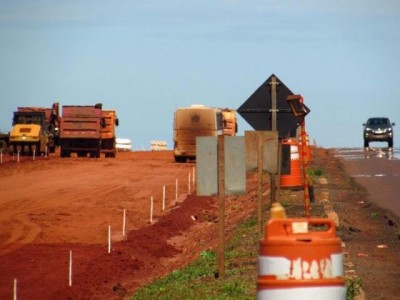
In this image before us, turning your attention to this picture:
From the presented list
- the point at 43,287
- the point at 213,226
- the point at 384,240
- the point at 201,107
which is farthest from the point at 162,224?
the point at 201,107

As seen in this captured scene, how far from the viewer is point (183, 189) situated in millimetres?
49125

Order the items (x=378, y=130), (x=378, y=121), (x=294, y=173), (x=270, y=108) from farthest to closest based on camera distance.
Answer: (x=378, y=121) < (x=378, y=130) < (x=294, y=173) < (x=270, y=108)

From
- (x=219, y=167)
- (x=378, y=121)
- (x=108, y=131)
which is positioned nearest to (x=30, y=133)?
(x=108, y=131)

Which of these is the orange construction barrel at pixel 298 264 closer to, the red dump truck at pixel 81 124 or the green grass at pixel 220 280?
the green grass at pixel 220 280

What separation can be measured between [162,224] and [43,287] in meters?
11.0

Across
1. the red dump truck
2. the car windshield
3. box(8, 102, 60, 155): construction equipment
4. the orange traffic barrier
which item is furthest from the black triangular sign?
the car windshield

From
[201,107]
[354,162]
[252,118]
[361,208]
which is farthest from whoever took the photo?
[201,107]

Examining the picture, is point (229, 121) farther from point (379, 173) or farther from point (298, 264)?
point (298, 264)

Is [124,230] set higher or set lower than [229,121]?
lower

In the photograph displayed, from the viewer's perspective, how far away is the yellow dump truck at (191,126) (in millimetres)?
67375

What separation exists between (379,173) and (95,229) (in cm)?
1467

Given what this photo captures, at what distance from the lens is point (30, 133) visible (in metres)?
71.3

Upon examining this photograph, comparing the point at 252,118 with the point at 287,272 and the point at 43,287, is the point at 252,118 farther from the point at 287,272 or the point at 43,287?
the point at 287,272

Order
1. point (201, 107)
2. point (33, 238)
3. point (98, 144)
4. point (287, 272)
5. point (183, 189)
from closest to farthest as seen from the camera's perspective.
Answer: point (287, 272) < point (33, 238) < point (183, 189) < point (201, 107) < point (98, 144)
